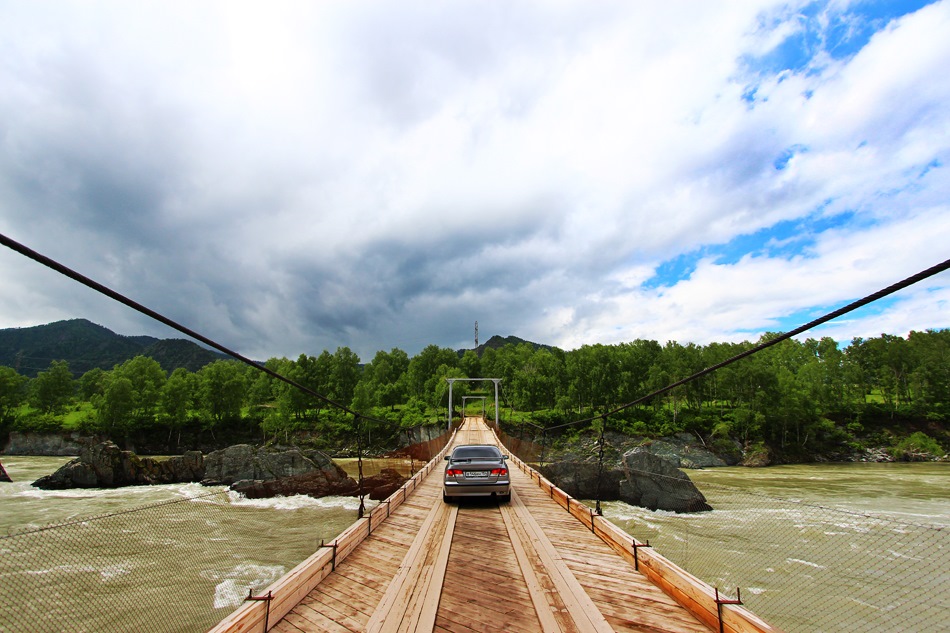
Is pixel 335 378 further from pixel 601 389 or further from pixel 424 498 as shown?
pixel 424 498

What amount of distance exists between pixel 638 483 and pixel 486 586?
68.6 ft

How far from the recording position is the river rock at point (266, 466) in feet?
91.7

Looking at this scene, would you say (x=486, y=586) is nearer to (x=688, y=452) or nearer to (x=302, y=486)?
(x=302, y=486)

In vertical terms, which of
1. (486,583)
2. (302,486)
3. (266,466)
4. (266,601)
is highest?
(266,601)

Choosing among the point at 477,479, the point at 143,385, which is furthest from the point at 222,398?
the point at 477,479

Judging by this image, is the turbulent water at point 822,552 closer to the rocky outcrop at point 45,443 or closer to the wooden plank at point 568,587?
the wooden plank at point 568,587

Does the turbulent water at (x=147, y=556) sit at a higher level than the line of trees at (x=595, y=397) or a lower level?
lower

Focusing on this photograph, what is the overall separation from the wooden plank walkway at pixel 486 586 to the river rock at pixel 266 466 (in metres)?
23.2

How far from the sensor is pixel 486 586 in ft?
16.4

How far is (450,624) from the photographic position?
410 centimetres

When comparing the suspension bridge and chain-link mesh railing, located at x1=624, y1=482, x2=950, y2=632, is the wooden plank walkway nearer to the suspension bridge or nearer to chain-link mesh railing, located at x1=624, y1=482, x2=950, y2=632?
the suspension bridge

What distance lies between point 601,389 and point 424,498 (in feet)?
184

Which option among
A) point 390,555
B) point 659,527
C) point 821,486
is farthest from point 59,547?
point 821,486

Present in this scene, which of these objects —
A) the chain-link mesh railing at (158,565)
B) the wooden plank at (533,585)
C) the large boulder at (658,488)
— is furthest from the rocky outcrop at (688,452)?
the wooden plank at (533,585)
